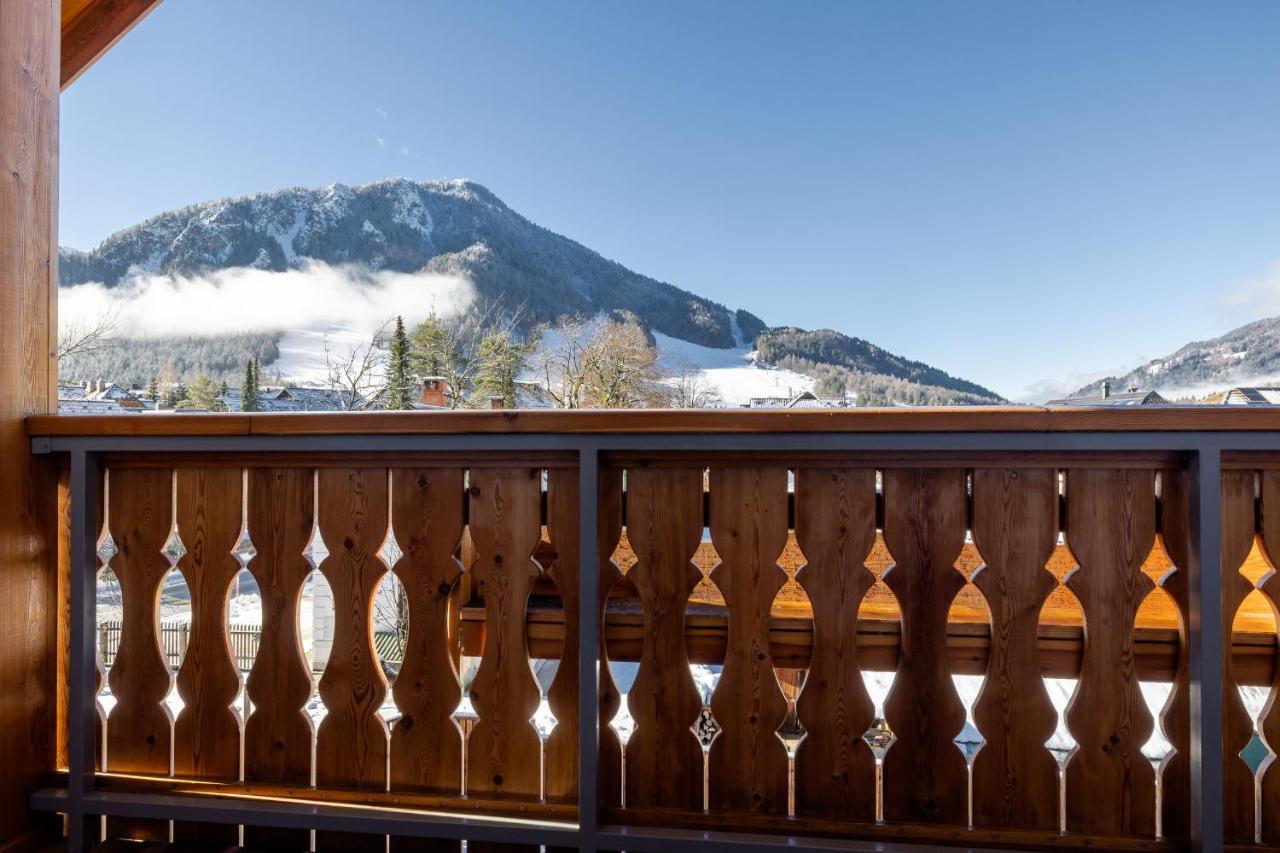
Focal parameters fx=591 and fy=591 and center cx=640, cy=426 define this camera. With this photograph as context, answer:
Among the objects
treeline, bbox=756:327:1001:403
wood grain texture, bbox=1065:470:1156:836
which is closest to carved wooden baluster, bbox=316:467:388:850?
wood grain texture, bbox=1065:470:1156:836

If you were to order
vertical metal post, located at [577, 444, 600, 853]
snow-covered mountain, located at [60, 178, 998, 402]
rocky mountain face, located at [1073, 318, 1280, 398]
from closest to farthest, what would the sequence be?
vertical metal post, located at [577, 444, 600, 853], rocky mountain face, located at [1073, 318, 1280, 398], snow-covered mountain, located at [60, 178, 998, 402]

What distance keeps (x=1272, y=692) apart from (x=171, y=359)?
18.6ft

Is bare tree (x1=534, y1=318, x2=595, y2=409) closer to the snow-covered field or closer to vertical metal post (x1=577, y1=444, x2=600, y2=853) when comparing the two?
the snow-covered field

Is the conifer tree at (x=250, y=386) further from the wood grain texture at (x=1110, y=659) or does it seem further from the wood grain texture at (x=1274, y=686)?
the wood grain texture at (x=1274, y=686)

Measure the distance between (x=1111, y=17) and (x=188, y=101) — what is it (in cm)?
759

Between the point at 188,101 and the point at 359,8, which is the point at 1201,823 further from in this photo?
the point at 188,101

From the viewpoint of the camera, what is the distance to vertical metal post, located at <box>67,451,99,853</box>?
1196 mm

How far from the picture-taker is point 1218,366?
3.29 meters

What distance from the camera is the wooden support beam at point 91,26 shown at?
1.64 m

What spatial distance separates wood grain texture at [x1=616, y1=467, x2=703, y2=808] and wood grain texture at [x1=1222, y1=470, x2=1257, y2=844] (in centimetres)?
88

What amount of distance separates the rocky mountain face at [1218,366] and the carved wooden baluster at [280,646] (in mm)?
3169

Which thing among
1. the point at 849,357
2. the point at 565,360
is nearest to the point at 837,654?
the point at 849,357

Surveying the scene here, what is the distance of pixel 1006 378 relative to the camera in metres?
5.34

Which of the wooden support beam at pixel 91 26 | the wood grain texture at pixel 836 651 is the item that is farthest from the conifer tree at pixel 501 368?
the wood grain texture at pixel 836 651
